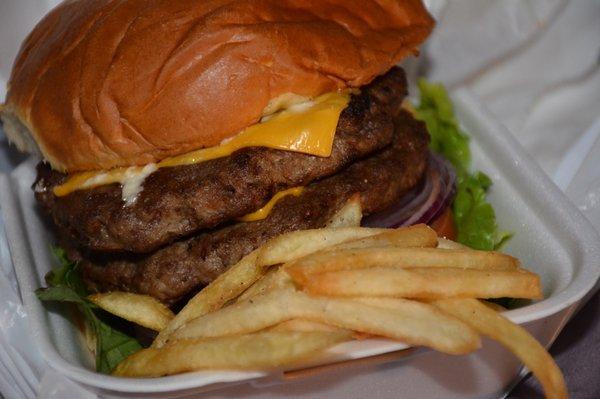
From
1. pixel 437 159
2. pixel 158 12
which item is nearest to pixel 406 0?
pixel 437 159

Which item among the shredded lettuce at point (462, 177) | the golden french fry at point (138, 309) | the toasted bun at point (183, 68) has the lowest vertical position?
the shredded lettuce at point (462, 177)

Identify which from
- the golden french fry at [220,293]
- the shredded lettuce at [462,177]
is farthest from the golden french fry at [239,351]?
the shredded lettuce at [462,177]

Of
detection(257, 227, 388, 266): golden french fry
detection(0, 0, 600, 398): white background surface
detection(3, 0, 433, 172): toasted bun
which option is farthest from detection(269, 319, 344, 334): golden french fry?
detection(0, 0, 600, 398): white background surface

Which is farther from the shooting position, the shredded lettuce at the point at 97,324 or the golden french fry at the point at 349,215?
the shredded lettuce at the point at 97,324

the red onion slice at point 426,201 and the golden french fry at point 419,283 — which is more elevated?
the golden french fry at point 419,283

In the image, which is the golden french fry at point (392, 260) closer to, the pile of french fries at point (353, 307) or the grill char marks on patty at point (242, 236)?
the pile of french fries at point (353, 307)

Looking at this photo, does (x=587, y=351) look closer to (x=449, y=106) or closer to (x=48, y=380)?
(x=449, y=106)

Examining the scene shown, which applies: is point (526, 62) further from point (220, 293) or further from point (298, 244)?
point (220, 293)

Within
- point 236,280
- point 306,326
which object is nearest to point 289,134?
point 236,280
